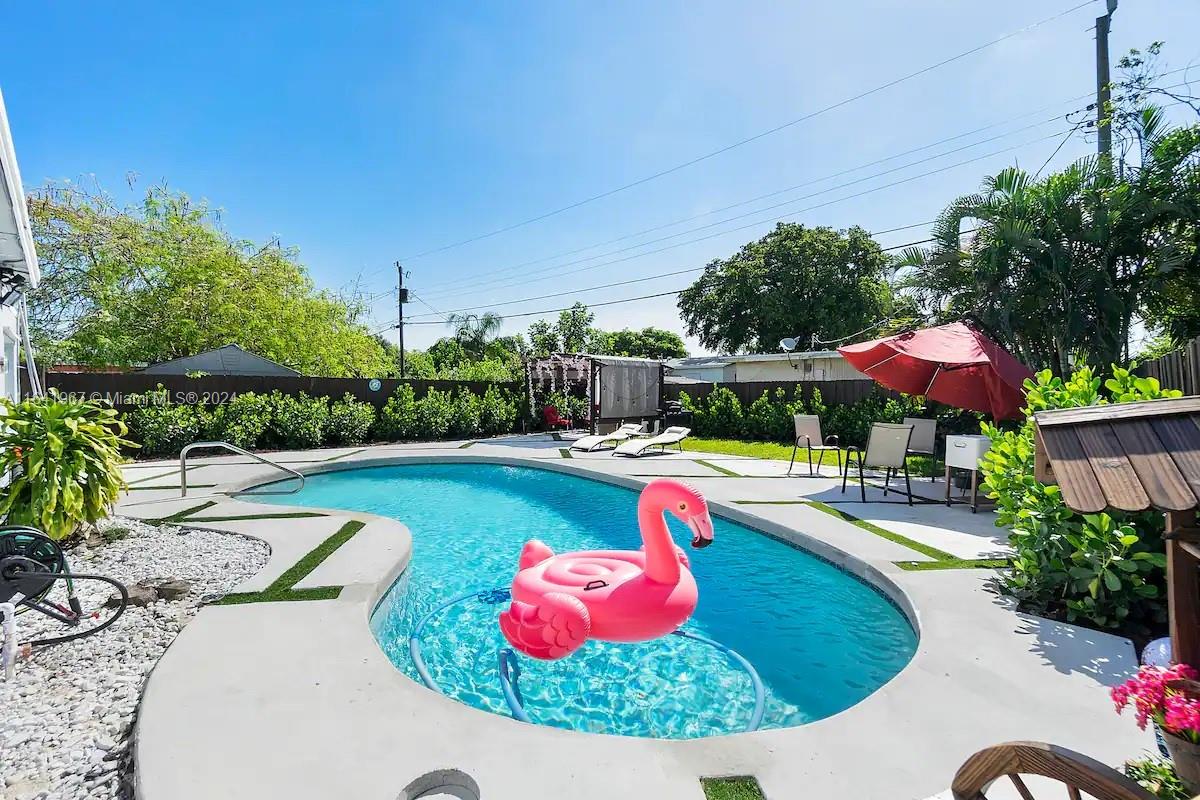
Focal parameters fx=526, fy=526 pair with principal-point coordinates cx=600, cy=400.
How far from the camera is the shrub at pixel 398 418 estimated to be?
567 inches

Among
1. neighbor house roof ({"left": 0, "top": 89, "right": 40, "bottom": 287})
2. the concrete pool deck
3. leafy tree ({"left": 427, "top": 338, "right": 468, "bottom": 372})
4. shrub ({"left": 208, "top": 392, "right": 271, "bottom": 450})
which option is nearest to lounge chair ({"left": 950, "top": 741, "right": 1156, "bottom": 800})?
the concrete pool deck

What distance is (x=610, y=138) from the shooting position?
1691cm

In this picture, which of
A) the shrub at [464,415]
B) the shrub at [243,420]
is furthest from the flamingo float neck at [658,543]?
the shrub at [464,415]

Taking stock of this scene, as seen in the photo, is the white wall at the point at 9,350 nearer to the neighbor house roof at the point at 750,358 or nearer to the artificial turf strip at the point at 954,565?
the artificial turf strip at the point at 954,565

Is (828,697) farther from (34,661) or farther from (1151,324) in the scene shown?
(1151,324)

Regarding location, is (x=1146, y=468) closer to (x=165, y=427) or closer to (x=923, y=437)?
(x=923, y=437)

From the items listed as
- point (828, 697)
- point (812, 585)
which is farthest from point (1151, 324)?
point (828, 697)

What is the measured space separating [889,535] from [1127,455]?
461 centimetres

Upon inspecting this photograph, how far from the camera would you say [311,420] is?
42.8 ft

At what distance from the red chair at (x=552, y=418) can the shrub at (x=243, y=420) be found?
790cm

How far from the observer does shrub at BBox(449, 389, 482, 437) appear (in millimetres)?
15398

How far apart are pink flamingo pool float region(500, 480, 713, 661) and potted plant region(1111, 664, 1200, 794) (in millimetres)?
1927

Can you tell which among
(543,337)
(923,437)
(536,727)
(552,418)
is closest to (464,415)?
(552,418)

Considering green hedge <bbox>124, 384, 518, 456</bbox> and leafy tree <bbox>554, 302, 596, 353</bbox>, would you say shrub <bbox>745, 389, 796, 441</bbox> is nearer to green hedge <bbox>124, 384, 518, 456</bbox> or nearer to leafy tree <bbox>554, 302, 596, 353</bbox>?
green hedge <bbox>124, 384, 518, 456</bbox>
